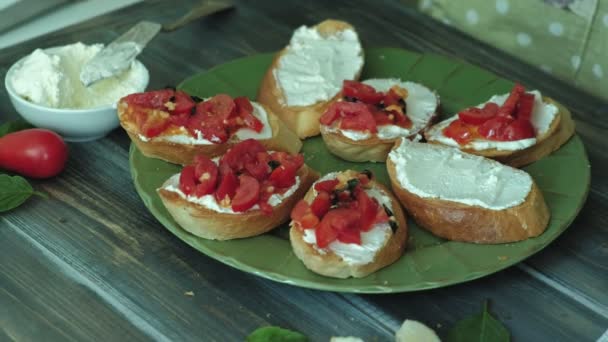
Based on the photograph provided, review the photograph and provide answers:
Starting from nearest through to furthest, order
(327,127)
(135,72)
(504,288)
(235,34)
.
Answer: (504,288)
(327,127)
(135,72)
(235,34)

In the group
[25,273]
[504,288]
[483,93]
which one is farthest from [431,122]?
[25,273]

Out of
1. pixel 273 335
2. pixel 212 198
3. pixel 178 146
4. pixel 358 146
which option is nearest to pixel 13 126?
pixel 178 146

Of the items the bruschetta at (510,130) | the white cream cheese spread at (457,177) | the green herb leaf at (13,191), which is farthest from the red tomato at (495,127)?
the green herb leaf at (13,191)

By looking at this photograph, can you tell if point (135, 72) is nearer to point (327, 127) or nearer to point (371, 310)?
point (327, 127)

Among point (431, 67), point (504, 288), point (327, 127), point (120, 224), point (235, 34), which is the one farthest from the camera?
point (235, 34)

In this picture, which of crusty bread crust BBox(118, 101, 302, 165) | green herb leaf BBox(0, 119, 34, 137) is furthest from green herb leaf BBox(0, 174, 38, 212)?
crusty bread crust BBox(118, 101, 302, 165)

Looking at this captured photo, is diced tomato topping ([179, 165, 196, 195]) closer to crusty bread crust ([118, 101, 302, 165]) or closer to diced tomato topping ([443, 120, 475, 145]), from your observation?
crusty bread crust ([118, 101, 302, 165])

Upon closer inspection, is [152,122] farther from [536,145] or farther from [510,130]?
[536,145]
